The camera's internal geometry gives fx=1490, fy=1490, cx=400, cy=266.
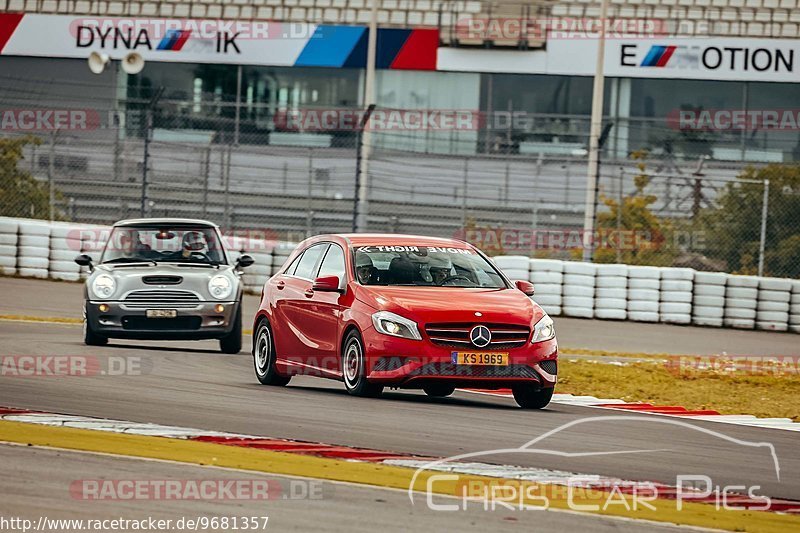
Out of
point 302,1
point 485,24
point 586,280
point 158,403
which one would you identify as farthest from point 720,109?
point 158,403

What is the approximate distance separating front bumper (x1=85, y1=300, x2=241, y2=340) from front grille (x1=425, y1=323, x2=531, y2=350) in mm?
4790

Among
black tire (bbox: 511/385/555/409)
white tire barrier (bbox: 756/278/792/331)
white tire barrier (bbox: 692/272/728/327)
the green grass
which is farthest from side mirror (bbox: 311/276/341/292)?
white tire barrier (bbox: 756/278/792/331)

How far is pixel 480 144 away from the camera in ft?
101

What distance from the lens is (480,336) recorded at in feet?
35.2

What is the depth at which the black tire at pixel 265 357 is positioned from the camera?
12414 millimetres

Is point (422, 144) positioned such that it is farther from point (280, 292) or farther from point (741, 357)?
point (280, 292)

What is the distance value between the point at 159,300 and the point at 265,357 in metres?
2.70

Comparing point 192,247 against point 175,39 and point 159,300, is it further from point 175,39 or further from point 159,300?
point 175,39

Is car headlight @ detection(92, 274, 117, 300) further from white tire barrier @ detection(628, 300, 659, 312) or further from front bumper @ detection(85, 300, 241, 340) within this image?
white tire barrier @ detection(628, 300, 659, 312)

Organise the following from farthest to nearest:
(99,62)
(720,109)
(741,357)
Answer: (720,109)
(99,62)
(741,357)

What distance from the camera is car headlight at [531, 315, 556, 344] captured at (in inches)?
431

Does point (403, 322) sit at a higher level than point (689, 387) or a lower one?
higher

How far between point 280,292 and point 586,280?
435 inches

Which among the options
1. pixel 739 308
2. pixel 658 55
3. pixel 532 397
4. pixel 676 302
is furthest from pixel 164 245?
pixel 658 55
